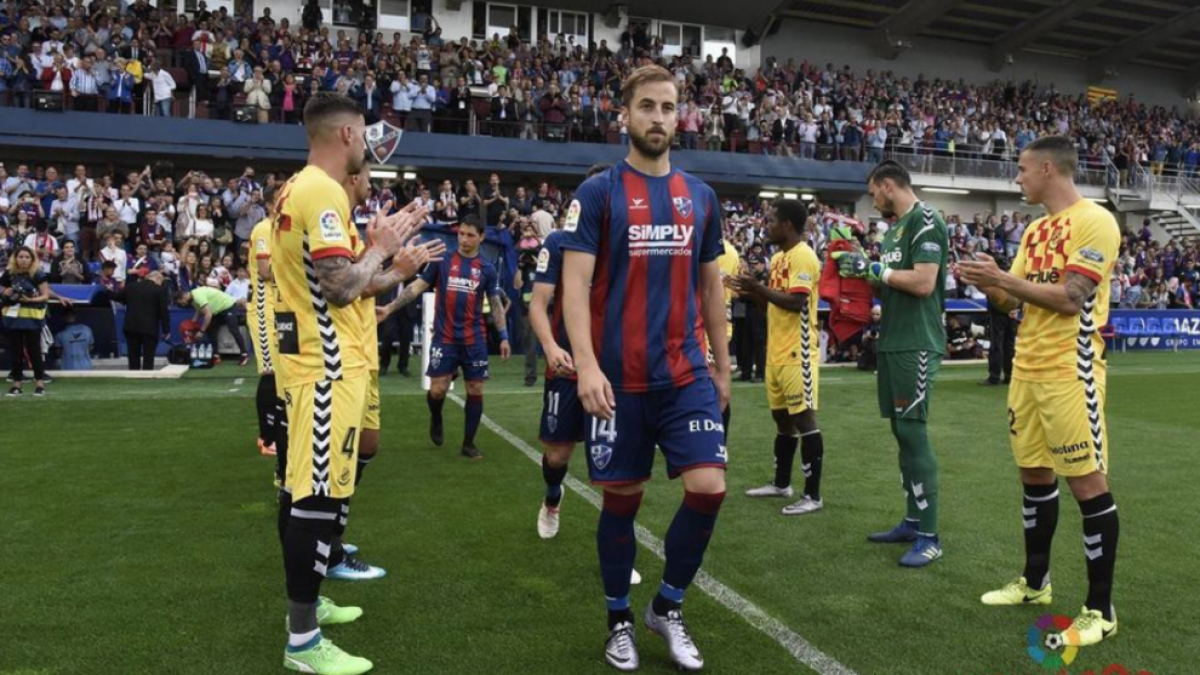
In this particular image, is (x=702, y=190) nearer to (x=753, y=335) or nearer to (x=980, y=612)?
(x=980, y=612)

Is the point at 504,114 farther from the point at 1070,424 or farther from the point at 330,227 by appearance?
the point at 1070,424

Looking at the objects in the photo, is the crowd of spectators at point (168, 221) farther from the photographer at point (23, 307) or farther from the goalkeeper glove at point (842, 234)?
the goalkeeper glove at point (842, 234)

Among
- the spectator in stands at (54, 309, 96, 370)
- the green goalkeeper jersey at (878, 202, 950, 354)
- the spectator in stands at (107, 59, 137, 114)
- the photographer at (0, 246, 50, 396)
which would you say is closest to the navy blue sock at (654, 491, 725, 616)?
the green goalkeeper jersey at (878, 202, 950, 354)

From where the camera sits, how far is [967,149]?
34.1m

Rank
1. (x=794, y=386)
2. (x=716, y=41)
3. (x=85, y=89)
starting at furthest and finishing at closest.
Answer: (x=716, y=41), (x=85, y=89), (x=794, y=386)

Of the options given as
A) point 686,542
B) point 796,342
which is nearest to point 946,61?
point 796,342

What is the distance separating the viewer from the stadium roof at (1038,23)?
3806 centimetres

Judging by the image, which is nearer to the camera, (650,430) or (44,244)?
(650,430)

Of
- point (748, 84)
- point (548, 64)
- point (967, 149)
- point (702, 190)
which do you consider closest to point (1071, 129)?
point (967, 149)

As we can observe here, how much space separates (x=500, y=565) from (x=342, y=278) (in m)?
2.25

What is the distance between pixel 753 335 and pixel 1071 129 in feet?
98.3

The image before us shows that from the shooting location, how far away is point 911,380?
5348mm

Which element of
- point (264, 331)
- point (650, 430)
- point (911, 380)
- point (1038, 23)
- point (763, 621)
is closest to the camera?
point (650, 430)

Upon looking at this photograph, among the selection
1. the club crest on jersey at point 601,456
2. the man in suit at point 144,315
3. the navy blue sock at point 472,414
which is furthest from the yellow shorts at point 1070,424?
the man in suit at point 144,315
